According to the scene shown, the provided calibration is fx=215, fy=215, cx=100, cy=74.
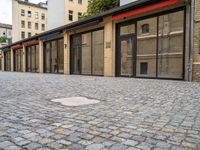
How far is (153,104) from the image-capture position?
4637 mm

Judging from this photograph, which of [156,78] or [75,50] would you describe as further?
[75,50]

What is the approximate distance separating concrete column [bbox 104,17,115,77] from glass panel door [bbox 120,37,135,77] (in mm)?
624

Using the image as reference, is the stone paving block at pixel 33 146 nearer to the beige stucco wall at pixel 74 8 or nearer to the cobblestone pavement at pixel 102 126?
the cobblestone pavement at pixel 102 126

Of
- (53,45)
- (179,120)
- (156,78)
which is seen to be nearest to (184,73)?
(156,78)

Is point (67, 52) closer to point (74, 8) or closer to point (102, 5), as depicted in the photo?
point (102, 5)

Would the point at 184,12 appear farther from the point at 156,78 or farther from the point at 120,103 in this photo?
the point at 120,103

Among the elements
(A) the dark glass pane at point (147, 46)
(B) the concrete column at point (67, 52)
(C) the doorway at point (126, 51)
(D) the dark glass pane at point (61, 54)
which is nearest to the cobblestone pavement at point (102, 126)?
(A) the dark glass pane at point (147, 46)

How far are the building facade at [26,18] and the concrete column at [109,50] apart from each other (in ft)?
145

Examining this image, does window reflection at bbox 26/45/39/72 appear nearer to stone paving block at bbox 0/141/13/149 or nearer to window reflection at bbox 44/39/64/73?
window reflection at bbox 44/39/64/73

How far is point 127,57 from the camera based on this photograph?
1299 cm

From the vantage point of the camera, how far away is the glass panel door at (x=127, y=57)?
12719mm

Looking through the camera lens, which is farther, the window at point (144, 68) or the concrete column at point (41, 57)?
the concrete column at point (41, 57)

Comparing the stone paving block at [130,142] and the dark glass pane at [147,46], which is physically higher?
the dark glass pane at [147,46]

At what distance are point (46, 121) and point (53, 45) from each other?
18427mm
